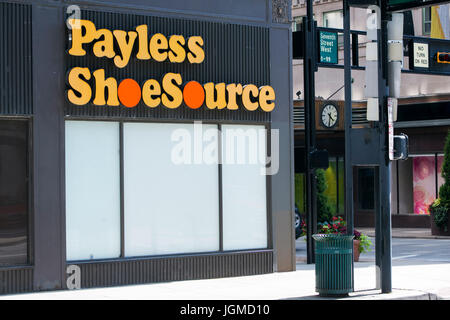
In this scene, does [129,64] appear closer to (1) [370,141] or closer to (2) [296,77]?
(1) [370,141]

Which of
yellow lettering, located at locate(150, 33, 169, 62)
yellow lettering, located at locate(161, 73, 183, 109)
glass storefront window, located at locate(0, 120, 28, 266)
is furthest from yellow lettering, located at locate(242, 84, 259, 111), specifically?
glass storefront window, located at locate(0, 120, 28, 266)

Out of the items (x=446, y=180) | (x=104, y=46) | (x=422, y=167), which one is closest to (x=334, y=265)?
(x=104, y=46)

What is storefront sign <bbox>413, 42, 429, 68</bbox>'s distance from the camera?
2386 centimetres

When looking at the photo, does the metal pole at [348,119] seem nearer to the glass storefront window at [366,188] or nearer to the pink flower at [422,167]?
the pink flower at [422,167]

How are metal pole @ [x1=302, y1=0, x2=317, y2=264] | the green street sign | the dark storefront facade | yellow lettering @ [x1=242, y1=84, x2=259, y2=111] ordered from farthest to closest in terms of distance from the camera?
the green street sign → metal pole @ [x1=302, y1=0, x2=317, y2=264] → yellow lettering @ [x1=242, y1=84, x2=259, y2=111] → the dark storefront facade

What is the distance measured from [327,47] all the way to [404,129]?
1639cm

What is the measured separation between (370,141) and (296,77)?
27047mm

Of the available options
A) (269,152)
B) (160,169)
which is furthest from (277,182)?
(160,169)

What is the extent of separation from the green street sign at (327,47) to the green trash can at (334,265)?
25.8ft

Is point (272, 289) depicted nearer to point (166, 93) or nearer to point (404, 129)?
point (166, 93)

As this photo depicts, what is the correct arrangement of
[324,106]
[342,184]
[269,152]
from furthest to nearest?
Answer: [342,184] → [324,106] → [269,152]

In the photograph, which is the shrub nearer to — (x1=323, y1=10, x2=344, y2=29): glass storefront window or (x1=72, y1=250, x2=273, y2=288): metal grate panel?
(x1=323, y1=10, x2=344, y2=29): glass storefront window

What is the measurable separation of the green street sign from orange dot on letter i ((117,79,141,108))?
616 centimetres

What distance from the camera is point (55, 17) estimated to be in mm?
15438
